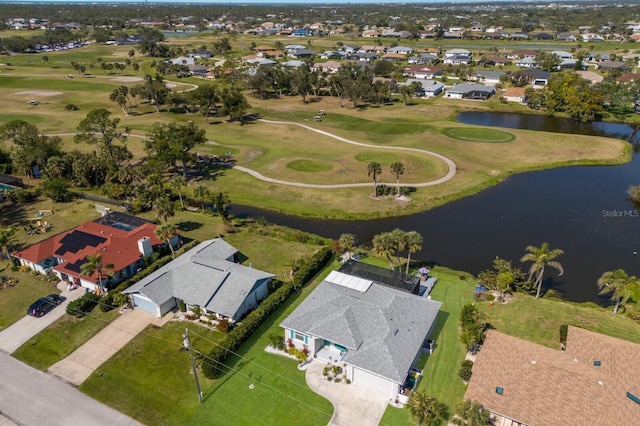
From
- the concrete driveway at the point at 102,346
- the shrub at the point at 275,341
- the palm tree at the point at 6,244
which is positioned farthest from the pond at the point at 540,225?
the palm tree at the point at 6,244

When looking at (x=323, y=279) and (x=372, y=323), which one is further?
(x=323, y=279)

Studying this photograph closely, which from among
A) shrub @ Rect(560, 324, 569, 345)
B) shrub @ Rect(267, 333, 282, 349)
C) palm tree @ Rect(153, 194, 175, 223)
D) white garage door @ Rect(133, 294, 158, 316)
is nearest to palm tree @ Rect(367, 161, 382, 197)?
palm tree @ Rect(153, 194, 175, 223)

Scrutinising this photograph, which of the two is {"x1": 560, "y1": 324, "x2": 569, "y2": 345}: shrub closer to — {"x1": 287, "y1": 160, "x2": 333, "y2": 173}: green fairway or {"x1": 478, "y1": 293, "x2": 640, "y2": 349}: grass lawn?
{"x1": 478, "y1": 293, "x2": 640, "y2": 349}: grass lawn

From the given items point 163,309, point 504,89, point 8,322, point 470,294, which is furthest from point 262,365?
point 504,89

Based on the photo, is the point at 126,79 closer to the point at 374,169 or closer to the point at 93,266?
the point at 374,169

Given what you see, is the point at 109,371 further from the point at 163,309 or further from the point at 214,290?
the point at 214,290

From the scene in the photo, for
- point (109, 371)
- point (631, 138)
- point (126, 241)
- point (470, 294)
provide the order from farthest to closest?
point (631, 138)
point (126, 241)
point (470, 294)
point (109, 371)

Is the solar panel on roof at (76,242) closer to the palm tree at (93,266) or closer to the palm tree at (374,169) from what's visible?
the palm tree at (93,266)

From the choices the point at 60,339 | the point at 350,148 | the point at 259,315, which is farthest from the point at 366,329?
the point at 350,148
